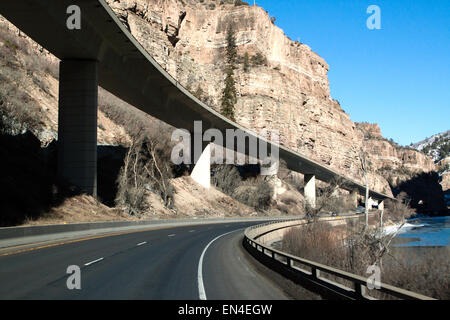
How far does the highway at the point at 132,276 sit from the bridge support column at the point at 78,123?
1395 cm

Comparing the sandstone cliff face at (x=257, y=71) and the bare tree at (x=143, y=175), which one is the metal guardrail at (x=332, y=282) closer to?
the bare tree at (x=143, y=175)

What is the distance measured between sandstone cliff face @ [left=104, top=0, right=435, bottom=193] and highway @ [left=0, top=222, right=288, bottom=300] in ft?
237

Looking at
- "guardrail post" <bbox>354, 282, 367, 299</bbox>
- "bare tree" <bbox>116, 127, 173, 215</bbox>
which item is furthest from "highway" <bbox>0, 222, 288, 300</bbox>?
"bare tree" <bbox>116, 127, 173, 215</bbox>

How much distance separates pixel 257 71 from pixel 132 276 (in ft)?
312

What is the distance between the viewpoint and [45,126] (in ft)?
137

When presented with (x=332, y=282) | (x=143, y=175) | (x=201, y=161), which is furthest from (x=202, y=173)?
(x=332, y=282)

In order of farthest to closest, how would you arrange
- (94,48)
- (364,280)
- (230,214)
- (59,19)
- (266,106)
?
(266,106) < (230,214) < (94,48) < (59,19) < (364,280)

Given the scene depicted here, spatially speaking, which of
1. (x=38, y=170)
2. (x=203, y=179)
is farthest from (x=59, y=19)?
(x=203, y=179)

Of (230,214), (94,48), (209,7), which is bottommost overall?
(230,214)

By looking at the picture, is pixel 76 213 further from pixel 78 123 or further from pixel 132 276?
pixel 132 276

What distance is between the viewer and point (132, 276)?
1123cm

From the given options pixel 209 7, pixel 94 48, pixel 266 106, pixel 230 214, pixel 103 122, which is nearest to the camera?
pixel 94 48

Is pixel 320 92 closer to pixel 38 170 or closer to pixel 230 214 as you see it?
pixel 230 214
